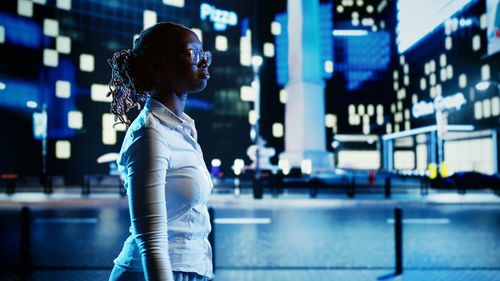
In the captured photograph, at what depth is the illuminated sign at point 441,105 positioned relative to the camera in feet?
104

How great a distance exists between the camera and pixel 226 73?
40812 millimetres

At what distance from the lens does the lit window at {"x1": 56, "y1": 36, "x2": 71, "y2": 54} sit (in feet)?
100

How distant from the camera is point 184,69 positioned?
157 centimetres

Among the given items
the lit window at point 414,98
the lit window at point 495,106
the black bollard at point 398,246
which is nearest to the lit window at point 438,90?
the lit window at point 414,98

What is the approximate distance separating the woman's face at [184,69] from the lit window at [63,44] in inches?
1334

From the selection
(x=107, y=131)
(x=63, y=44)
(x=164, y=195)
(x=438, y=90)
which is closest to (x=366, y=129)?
(x=438, y=90)

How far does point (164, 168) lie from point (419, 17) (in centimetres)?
198

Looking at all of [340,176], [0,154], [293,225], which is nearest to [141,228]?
[293,225]

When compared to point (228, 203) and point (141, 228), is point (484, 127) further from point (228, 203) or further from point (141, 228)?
point (141, 228)

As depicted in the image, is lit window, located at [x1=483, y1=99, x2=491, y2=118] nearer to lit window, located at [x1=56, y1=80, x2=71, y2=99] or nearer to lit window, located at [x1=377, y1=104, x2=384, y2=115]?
lit window, located at [x1=377, y1=104, x2=384, y2=115]

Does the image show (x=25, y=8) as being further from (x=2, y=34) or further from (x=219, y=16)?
(x=219, y=16)

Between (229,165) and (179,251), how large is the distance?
37.3 metres

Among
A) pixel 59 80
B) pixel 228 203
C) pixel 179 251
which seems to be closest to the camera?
pixel 179 251

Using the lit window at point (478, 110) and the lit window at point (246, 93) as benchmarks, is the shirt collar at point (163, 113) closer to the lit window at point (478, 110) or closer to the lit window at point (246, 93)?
the lit window at point (478, 110)
